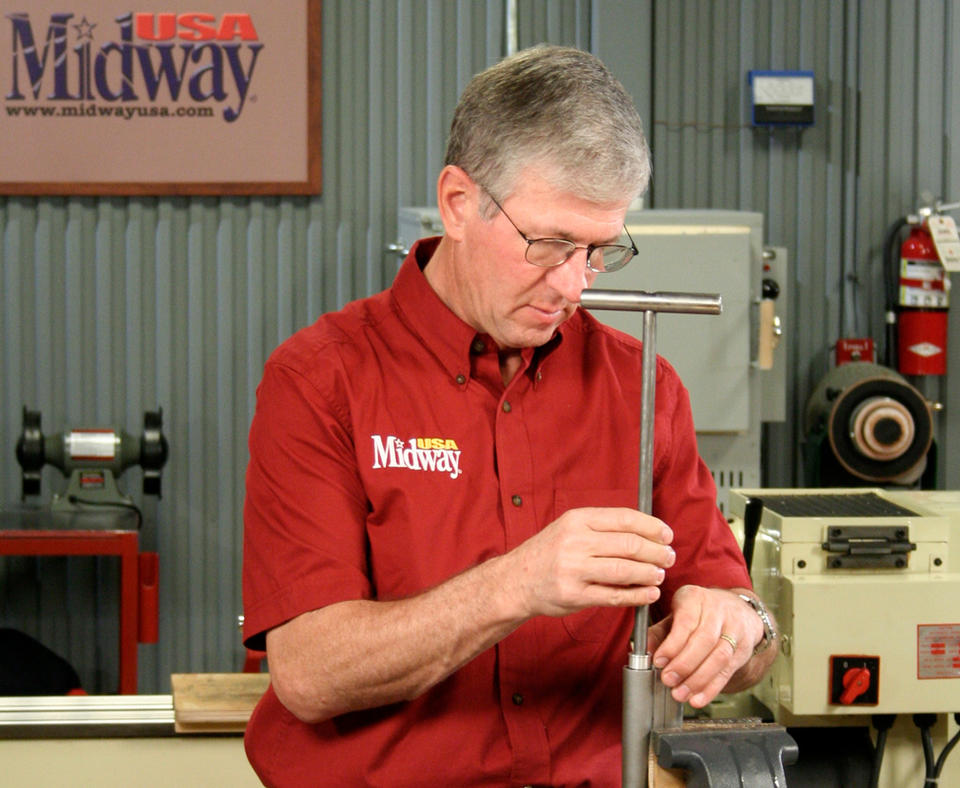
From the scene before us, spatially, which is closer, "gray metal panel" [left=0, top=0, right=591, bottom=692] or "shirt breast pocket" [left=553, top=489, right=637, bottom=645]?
"shirt breast pocket" [left=553, top=489, right=637, bottom=645]

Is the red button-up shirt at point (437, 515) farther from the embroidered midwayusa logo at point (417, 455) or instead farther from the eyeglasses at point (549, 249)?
the eyeglasses at point (549, 249)

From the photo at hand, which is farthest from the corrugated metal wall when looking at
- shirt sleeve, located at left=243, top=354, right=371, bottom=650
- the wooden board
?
shirt sleeve, located at left=243, top=354, right=371, bottom=650

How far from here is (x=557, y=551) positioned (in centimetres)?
104

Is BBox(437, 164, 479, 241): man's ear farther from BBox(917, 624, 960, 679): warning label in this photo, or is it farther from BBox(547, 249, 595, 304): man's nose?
BBox(917, 624, 960, 679): warning label

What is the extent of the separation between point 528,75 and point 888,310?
257 centimetres

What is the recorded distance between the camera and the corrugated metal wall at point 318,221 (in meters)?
3.44

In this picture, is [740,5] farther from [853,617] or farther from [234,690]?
[234,690]

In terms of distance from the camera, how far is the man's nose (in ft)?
A: 4.03

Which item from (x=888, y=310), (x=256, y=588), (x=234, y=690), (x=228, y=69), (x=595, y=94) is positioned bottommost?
(x=234, y=690)

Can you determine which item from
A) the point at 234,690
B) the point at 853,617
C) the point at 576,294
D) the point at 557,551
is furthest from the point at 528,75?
the point at 234,690

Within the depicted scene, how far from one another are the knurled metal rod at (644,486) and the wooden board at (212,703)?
87cm

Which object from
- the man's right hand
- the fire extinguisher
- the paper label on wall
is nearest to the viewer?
the man's right hand

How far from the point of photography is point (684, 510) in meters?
1.36

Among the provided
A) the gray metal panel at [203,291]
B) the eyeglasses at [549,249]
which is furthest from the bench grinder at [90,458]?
the eyeglasses at [549,249]
